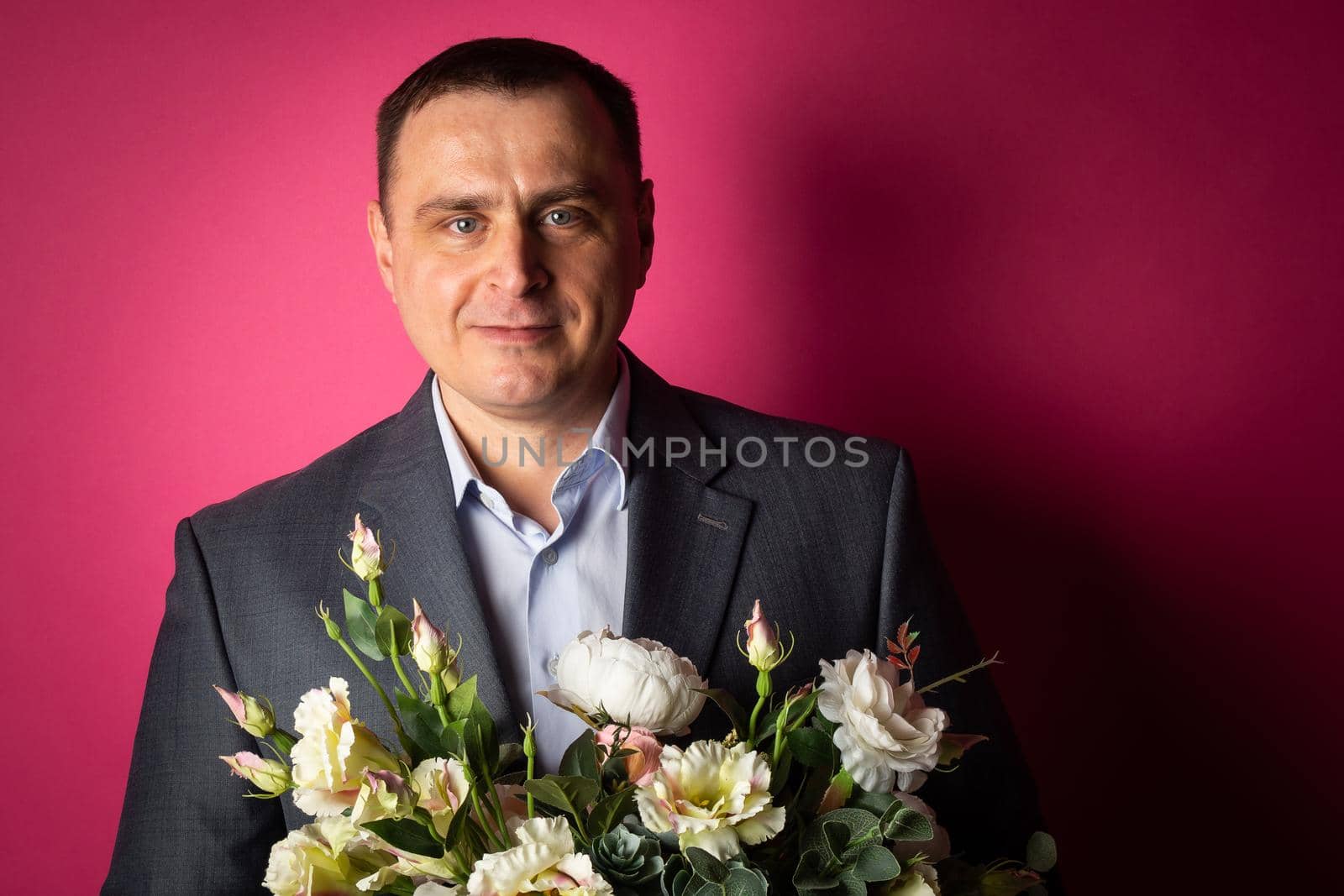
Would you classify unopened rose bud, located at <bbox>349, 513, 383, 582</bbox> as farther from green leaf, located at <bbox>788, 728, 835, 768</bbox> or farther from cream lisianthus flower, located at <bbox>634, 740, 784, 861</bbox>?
green leaf, located at <bbox>788, 728, 835, 768</bbox>

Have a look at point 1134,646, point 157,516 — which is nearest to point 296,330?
point 157,516

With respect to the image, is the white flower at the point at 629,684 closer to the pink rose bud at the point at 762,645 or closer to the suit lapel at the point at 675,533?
the pink rose bud at the point at 762,645

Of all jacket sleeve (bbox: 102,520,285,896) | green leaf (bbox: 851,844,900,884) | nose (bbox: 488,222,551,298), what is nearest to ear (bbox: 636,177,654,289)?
nose (bbox: 488,222,551,298)

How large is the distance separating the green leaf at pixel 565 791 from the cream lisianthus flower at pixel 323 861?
0.51 ft

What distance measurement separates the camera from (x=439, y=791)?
0.93 m

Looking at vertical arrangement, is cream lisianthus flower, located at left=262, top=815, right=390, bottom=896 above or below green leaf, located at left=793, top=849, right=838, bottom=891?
above

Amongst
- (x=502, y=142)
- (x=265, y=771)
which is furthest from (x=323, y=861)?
(x=502, y=142)

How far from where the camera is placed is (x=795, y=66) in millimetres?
2170

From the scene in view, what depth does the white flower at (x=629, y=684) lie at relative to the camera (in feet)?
3.18

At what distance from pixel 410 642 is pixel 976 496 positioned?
1.54 m

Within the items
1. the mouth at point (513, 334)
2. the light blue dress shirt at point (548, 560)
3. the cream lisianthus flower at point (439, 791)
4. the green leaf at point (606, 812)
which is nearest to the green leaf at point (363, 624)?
the cream lisianthus flower at point (439, 791)

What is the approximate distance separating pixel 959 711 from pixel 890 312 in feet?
2.74

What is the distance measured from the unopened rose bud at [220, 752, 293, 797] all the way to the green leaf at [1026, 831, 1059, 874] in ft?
2.41

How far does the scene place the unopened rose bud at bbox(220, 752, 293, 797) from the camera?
95 centimetres
